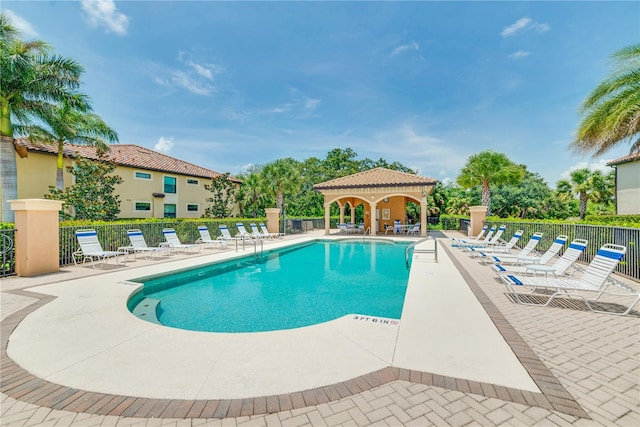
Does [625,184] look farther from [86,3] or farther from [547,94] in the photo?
[86,3]

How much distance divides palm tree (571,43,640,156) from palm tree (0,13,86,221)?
22.3 m

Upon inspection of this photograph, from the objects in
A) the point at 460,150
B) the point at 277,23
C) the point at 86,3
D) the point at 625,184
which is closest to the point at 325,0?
the point at 277,23

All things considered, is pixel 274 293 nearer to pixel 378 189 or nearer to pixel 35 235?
pixel 35 235

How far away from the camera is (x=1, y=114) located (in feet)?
43.7

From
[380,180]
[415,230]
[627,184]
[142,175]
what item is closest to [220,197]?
[142,175]

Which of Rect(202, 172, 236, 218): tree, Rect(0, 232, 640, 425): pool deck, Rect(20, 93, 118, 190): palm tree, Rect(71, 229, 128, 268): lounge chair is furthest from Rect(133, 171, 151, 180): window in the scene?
Rect(0, 232, 640, 425): pool deck

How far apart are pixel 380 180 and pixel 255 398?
70.4ft

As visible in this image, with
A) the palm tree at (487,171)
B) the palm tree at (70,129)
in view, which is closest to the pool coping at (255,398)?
the palm tree at (70,129)

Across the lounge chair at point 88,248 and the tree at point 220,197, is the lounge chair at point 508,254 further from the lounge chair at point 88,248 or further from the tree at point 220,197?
the tree at point 220,197

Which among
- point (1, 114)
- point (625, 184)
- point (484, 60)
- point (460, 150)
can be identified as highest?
point (484, 60)

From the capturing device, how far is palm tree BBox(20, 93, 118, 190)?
15.2m

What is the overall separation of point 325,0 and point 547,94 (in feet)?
53.4

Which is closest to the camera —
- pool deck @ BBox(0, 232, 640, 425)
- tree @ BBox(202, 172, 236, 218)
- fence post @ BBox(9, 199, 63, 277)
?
pool deck @ BBox(0, 232, 640, 425)

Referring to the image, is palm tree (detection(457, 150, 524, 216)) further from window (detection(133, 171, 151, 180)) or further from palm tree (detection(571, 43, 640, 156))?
window (detection(133, 171, 151, 180))
